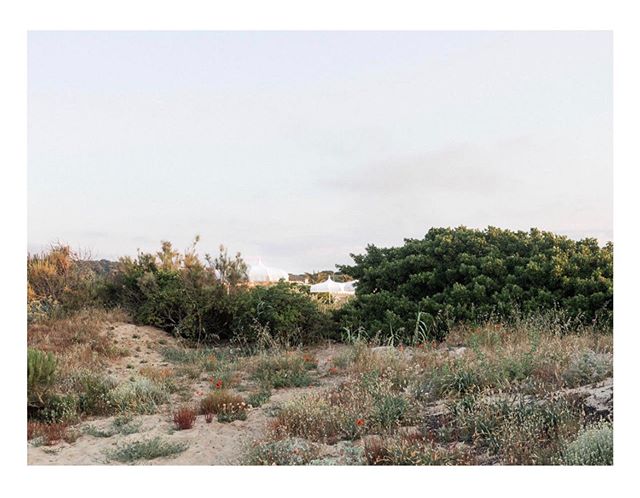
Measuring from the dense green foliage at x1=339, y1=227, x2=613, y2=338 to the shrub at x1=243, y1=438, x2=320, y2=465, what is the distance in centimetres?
503

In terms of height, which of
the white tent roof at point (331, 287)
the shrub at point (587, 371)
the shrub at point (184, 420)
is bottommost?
the shrub at point (184, 420)

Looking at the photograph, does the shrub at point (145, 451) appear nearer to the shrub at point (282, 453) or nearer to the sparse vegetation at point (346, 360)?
the sparse vegetation at point (346, 360)

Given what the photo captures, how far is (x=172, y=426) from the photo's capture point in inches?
249

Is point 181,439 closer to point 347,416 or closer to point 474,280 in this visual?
point 347,416

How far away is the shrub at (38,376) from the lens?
6691 millimetres

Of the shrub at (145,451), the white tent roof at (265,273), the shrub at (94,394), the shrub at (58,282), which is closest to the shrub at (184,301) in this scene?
the shrub at (58,282)

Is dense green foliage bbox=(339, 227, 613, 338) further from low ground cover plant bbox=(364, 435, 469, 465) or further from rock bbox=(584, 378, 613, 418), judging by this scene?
low ground cover plant bbox=(364, 435, 469, 465)

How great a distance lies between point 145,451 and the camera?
546cm


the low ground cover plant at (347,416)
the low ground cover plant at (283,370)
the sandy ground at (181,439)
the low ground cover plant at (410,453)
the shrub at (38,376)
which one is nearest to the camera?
the low ground cover plant at (410,453)

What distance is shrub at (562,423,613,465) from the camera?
4.62 m

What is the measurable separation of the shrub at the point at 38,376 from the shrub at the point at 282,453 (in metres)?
2.92

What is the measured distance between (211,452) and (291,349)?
526 cm

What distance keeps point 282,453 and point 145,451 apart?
135 cm
